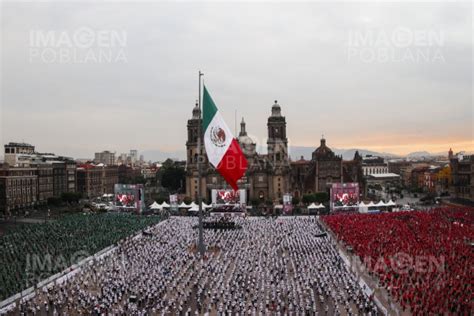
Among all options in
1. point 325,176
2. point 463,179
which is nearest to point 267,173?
point 325,176

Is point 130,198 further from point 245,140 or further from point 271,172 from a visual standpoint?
point 245,140

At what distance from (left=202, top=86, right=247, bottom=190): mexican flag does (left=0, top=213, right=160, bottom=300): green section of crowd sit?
12.2 metres

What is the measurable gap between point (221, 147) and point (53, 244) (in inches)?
711

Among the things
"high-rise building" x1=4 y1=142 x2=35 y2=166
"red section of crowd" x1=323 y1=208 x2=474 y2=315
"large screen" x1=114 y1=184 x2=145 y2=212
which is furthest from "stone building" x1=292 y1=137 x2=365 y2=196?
"high-rise building" x1=4 y1=142 x2=35 y2=166

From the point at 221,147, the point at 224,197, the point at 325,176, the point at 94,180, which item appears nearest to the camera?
the point at 221,147

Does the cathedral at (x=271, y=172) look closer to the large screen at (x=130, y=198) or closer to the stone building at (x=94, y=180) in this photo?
the large screen at (x=130, y=198)

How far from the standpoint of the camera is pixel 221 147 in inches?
1118

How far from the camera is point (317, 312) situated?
22.2 m

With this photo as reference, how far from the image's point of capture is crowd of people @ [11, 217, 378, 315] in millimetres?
23078

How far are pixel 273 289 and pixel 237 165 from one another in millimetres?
6986

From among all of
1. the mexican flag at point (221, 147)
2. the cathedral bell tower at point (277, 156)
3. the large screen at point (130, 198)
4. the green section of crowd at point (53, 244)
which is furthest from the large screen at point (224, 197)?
the mexican flag at point (221, 147)

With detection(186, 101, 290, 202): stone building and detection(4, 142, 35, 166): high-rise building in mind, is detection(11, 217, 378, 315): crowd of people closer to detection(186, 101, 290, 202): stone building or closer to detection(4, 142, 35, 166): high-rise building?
detection(186, 101, 290, 202): stone building

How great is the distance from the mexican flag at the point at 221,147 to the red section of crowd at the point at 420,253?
9730 millimetres

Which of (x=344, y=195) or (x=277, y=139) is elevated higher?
(x=277, y=139)
